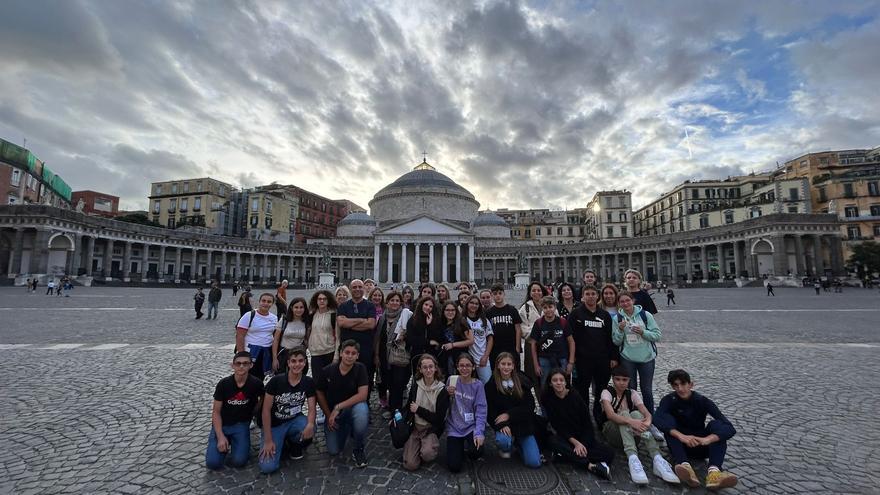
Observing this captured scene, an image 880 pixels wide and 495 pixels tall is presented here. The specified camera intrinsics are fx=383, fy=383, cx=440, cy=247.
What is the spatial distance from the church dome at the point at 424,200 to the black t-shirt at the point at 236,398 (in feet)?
210

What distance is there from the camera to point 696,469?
395 cm

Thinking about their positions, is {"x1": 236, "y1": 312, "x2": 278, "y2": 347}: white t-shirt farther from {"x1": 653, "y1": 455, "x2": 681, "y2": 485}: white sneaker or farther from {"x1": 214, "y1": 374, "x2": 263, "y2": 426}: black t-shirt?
{"x1": 653, "y1": 455, "x2": 681, "y2": 485}: white sneaker

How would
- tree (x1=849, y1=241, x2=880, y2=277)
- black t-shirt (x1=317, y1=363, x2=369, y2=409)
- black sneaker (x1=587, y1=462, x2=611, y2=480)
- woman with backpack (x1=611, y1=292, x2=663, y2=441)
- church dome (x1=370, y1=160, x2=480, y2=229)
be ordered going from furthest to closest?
church dome (x1=370, y1=160, x2=480, y2=229), tree (x1=849, y1=241, x2=880, y2=277), woman with backpack (x1=611, y1=292, x2=663, y2=441), black t-shirt (x1=317, y1=363, x2=369, y2=409), black sneaker (x1=587, y1=462, x2=611, y2=480)

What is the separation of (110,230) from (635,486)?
56.0 metres

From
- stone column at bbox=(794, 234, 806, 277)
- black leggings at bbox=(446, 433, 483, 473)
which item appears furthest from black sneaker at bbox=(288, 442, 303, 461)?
stone column at bbox=(794, 234, 806, 277)

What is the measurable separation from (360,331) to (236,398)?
169cm

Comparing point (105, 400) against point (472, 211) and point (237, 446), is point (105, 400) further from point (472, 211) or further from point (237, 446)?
point (472, 211)

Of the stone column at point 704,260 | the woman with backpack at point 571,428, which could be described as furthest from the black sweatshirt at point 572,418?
the stone column at point 704,260

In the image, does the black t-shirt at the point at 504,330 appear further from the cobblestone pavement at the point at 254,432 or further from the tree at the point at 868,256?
the tree at the point at 868,256

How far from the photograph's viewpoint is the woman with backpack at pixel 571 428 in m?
3.98

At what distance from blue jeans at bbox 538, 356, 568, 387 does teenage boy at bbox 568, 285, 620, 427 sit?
19cm

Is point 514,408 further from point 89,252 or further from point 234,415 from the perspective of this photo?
point 89,252

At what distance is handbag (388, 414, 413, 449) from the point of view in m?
4.24

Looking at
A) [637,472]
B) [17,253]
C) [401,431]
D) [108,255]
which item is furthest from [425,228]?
[637,472]
